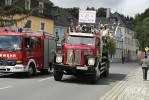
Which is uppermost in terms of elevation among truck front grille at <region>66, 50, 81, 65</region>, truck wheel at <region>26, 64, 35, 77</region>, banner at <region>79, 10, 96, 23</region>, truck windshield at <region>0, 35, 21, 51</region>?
banner at <region>79, 10, 96, 23</region>

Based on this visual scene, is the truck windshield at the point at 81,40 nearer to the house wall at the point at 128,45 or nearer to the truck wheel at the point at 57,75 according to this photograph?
the truck wheel at the point at 57,75

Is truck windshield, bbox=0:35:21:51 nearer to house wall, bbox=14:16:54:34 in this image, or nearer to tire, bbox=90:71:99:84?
tire, bbox=90:71:99:84

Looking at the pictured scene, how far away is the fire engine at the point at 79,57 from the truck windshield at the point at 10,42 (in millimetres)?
2501

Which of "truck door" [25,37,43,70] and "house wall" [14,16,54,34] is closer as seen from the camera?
"truck door" [25,37,43,70]

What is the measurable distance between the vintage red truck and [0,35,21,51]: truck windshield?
2.50 meters

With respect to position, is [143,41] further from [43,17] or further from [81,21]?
[81,21]

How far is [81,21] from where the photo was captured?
26.1 metres

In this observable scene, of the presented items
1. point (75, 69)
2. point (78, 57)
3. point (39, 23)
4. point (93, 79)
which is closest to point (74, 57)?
point (78, 57)

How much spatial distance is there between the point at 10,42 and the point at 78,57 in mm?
4075

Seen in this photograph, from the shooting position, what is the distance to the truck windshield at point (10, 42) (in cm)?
2230

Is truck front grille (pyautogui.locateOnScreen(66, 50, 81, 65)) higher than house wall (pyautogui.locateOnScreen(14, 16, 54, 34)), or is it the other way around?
house wall (pyautogui.locateOnScreen(14, 16, 54, 34))

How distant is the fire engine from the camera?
2078 cm

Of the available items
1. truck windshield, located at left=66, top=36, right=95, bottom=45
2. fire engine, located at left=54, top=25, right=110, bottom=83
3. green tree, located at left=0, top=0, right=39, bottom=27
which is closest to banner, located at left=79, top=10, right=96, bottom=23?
fire engine, located at left=54, top=25, right=110, bottom=83

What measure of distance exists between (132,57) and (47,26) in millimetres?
75150
